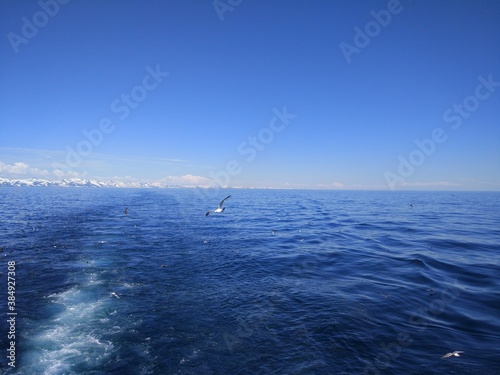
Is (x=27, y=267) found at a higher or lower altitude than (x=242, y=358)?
higher

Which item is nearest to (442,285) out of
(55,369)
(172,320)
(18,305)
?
(172,320)

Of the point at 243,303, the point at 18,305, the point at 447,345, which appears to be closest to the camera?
the point at 447,345

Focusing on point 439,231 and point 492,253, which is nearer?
point 492,253

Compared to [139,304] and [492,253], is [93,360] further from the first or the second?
[492,253]

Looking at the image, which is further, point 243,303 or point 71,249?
point 71,249

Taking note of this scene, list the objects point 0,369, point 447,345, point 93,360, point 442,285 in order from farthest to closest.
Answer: point 442,285
point 447,345
point 93,360
point 0,369

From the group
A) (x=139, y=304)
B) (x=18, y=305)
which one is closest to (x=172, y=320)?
(x=139, y=304)

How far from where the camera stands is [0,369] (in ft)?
30.0

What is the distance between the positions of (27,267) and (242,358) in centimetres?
1900

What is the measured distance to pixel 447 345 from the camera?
1081 cm

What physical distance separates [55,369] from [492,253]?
34667 mm

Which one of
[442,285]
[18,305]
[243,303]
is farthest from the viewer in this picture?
[442,285]

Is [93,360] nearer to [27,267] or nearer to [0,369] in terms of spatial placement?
[0,369]

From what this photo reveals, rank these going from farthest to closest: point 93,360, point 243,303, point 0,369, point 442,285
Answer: point 442,285
point 243,303
point 93,360
point 0,369
